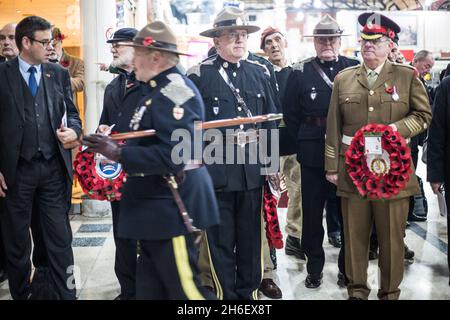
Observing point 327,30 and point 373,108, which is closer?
point 373,108

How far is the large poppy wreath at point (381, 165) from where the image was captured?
11.2 ft

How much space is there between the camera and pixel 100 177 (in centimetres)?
369

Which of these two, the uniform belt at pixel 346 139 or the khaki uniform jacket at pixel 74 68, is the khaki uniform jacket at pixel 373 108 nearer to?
the uniform belt at pixel 346 139

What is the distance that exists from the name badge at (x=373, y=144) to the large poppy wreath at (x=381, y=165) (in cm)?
2

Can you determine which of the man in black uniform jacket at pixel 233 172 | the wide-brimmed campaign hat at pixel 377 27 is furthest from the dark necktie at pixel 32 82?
the wide-brimmed campaign hat at pixel 377 27

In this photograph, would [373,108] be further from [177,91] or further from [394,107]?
[177,91]

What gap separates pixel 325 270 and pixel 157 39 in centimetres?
267

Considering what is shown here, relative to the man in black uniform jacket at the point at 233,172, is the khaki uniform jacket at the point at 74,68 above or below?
above

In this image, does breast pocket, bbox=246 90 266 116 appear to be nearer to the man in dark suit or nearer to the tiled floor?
the man in dark suit

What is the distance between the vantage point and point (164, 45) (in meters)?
2.62

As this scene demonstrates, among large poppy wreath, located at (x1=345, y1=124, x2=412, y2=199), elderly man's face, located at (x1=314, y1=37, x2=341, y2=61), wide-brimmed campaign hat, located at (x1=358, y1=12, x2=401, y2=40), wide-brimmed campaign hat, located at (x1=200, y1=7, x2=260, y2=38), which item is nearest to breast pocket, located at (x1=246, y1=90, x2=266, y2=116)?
wide-brimmed campaign hat, located at (x1=200, y1=7, x2=260, y2=38)

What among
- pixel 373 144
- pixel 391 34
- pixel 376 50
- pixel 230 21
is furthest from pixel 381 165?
pixel 230 21

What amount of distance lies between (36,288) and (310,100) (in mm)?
2346
